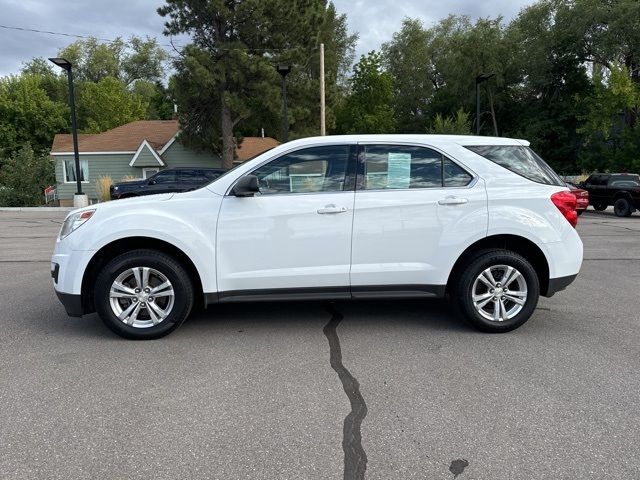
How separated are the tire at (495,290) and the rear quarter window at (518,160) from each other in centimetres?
77

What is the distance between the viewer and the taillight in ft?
15.3

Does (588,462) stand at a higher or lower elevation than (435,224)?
lower

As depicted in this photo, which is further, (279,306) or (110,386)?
(279,306)

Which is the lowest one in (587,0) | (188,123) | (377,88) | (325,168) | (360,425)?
(360,425)

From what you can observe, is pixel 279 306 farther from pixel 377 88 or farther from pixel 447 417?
pixel 377 88

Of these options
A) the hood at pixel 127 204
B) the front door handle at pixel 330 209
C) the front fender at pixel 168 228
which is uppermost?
the hood at pixel 127 204

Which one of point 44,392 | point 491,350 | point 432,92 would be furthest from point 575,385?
point 432,92

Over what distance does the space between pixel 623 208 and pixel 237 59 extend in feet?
60.6

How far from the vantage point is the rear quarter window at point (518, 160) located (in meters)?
4.75

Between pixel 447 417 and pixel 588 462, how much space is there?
0.79 meters

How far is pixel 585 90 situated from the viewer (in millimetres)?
41000

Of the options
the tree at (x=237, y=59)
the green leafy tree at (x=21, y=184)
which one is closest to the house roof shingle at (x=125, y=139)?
the green leafy tree at (x=21, y=184)

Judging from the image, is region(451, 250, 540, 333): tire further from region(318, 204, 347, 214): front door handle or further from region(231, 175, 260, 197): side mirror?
region(231, 175, 260, 197): side mirror

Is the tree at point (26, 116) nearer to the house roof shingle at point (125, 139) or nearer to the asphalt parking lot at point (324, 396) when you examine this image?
the house roof shingle at point (125, 139)
